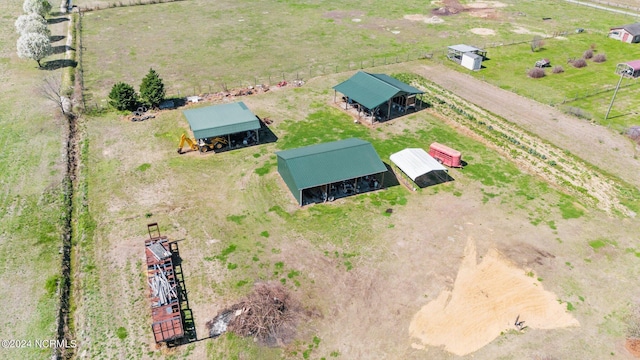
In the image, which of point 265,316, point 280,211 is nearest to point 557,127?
point 280,211

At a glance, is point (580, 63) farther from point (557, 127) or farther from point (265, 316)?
point (265, 316)

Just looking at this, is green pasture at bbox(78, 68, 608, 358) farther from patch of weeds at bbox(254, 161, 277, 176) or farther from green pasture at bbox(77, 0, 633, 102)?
green pasture at bbox(77, 0, 633, 102)

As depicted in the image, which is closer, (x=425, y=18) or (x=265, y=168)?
(x=265, y=168)

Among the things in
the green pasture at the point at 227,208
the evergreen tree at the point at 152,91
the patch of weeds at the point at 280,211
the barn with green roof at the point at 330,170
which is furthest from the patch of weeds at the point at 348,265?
the evergreen tree at the point at 152,91

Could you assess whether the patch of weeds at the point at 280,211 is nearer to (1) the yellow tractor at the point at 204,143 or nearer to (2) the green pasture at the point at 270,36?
(1) the yellow tractor at the point at 204,143

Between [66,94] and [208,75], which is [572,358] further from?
[66,94]
